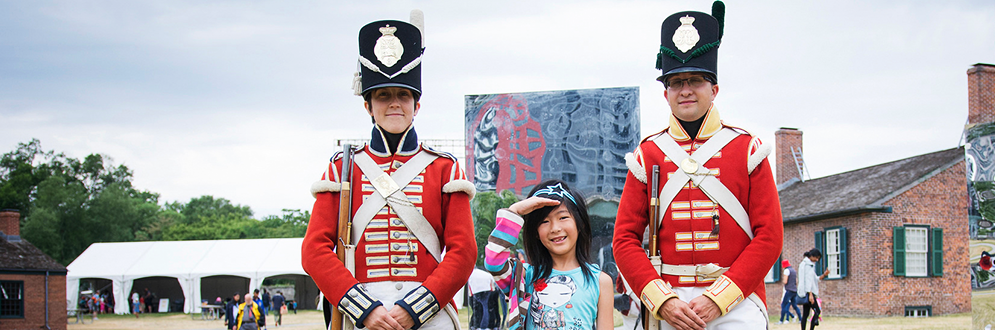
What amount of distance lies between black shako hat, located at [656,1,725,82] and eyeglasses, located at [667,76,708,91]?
46mm

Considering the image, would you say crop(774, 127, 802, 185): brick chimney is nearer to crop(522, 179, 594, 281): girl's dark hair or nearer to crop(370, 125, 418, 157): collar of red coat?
crop(522, 179, 594, 281): girl's dark hair

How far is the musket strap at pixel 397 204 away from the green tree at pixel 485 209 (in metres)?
11.0

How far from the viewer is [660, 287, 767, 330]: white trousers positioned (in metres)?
3.50

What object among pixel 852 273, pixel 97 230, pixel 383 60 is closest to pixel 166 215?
pixel 97 230

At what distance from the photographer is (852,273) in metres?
23.4

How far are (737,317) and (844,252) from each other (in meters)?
22.4

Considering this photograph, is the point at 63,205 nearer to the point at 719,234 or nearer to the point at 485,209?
the point at 485,209

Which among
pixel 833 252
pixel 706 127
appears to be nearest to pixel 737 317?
pixel 706 127

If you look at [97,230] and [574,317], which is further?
[97,230]

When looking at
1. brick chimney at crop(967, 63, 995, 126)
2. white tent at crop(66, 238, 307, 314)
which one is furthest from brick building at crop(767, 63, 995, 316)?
white tent at crop(66, 238, 307, 314)

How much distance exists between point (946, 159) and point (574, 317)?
24226 mm

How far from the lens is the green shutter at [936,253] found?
75.2 feet

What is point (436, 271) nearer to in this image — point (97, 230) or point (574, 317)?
point (574, 317)

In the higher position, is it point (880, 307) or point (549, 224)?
point (549, 224)
